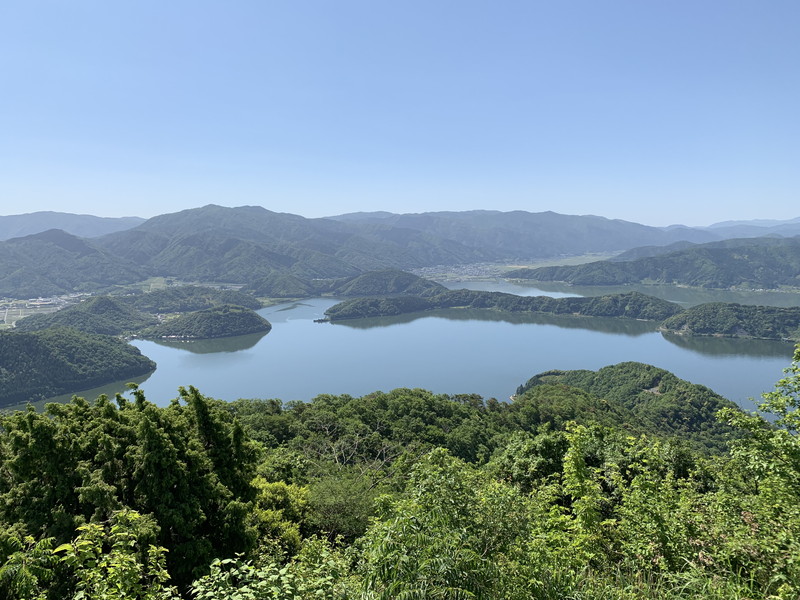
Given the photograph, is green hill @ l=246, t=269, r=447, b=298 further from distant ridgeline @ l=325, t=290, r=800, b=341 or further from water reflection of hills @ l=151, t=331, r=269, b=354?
water reflection of hills @ l=151, t=331, r=269, b=354

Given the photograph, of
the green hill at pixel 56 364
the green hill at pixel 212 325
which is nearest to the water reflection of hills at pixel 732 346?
the green hill at pixel 212 325

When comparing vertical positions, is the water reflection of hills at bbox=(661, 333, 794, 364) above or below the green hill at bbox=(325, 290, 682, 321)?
below

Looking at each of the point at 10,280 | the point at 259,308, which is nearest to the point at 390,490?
the point at 259,308

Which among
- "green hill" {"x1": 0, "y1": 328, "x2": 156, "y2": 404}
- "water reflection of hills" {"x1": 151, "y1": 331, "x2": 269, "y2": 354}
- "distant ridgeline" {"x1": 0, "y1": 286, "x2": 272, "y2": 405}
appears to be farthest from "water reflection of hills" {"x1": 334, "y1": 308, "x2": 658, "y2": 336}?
"green hill" {"x1": 0, "y1": 328, "x2": 156, "y2": 404}

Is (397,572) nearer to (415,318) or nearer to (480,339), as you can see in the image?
(480,339)

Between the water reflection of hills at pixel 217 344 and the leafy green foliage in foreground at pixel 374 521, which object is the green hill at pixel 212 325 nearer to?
the water reflection of hills at pixel 217 344

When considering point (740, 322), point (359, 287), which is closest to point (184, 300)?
point (359, 287)
